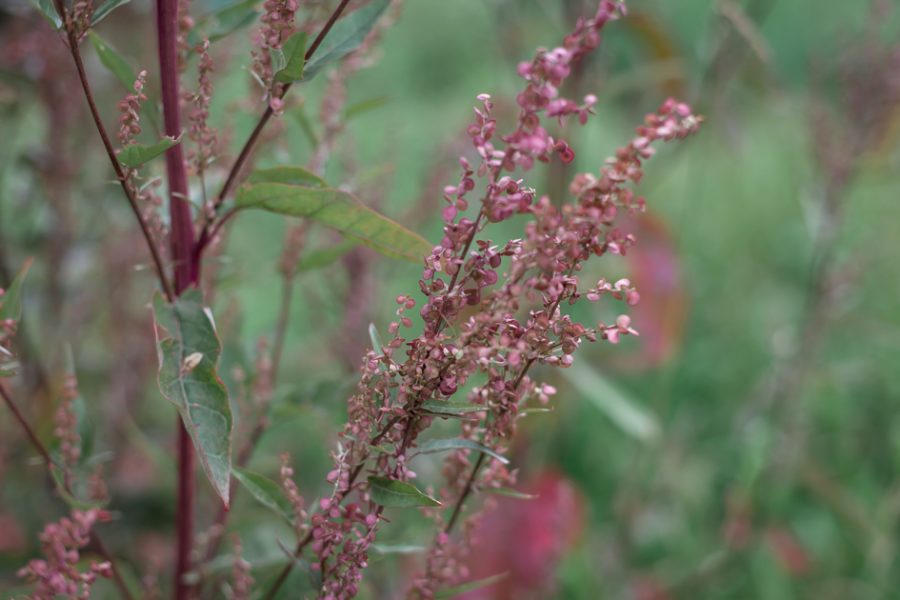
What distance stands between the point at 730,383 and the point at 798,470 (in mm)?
677

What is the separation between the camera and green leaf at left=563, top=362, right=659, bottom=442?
4.51 ft

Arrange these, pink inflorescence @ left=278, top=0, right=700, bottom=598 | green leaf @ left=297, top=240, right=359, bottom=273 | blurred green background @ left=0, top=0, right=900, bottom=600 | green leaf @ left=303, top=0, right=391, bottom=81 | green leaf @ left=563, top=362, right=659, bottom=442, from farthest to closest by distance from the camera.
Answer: green leaf @ left=563, top=362, right=659, bottom=442 < blurred green background @ left=0, top=0, right=900, bottom=600 < green leaf @ left=297, top=240, right=359, bottom=273 < green leaf @ left=303, top=0, right=391, bottom=81 < pink inflorescence @ left=278, top=0, right=700, bottom=598

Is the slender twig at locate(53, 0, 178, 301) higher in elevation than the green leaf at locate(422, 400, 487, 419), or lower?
higher

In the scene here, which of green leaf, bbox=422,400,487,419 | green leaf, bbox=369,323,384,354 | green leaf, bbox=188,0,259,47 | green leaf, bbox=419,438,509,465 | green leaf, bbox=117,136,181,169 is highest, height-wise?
green leaf, bbox=188,0,259,47

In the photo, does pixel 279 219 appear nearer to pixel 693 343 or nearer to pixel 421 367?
pixel 693 343

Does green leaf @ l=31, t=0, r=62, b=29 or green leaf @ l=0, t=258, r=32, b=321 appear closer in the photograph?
green leaf @ l=31, t=0, r=62, b=29

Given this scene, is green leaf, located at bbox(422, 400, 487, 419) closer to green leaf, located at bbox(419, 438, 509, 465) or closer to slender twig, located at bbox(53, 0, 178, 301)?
green leaf, located at bbox(419, 438, 509, 465)

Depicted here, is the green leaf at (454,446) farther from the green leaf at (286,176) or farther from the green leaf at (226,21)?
the green leaf at (226,21)

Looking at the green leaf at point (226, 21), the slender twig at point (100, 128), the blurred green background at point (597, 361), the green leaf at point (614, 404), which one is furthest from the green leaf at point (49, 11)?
the green leaf at point (614, 404)

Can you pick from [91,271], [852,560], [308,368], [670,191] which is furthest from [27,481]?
[670,191]

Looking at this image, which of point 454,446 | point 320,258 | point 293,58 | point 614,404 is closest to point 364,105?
point 320,258

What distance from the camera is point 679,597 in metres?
1.48

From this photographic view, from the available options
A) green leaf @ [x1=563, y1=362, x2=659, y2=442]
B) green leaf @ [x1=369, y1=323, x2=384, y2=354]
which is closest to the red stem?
green leaf @ [x1=369, y1=323, x2=384, y2=354]

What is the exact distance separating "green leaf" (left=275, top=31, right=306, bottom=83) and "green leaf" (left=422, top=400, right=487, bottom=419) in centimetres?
21
